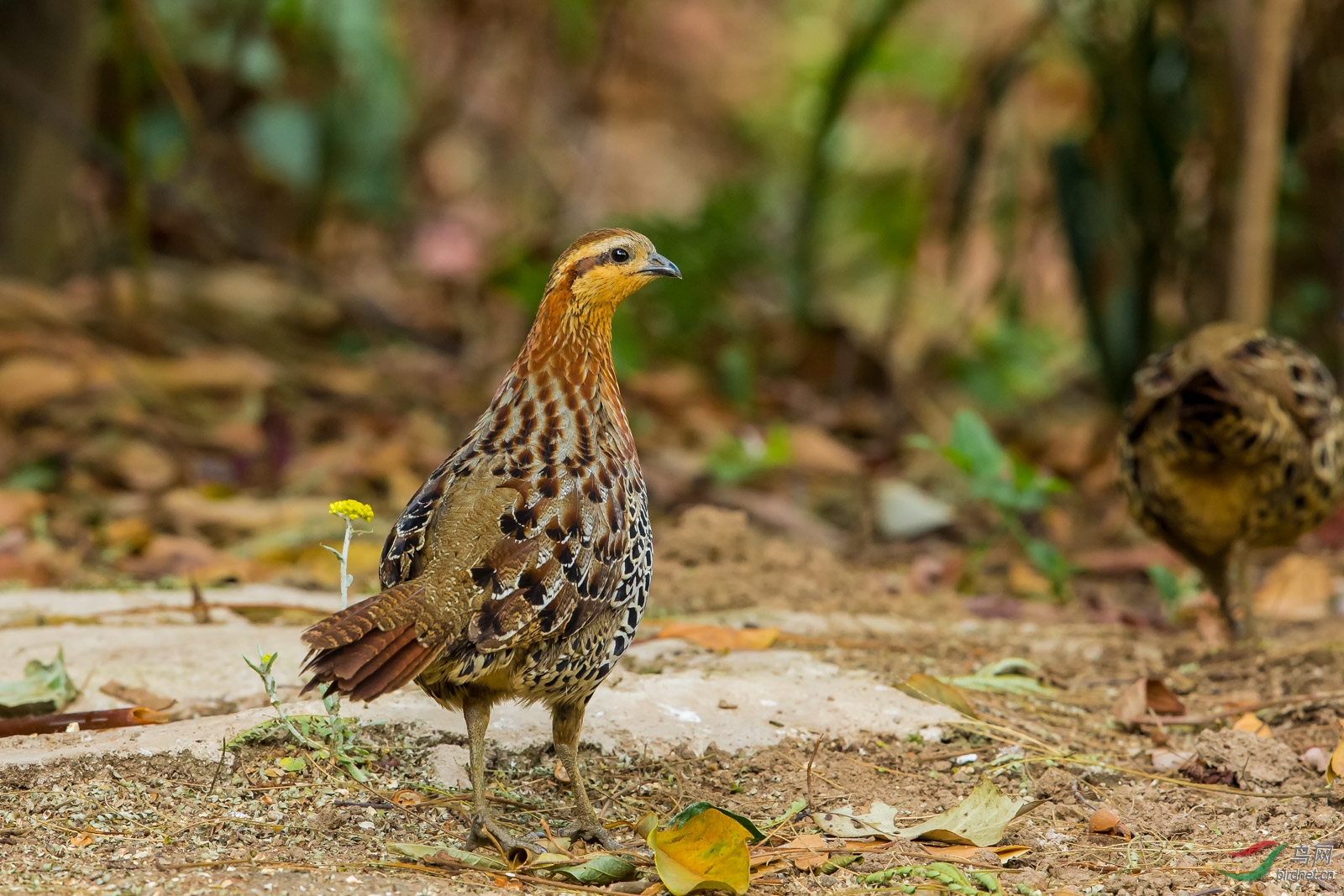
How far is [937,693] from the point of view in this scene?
3.78 m

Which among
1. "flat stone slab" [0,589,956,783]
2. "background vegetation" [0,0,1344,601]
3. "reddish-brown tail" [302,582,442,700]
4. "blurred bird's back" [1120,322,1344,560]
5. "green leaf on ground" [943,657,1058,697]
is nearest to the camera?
"reddish-brown tail" [302,582,442,700]

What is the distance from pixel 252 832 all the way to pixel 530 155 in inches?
336

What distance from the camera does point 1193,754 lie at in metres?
3.54

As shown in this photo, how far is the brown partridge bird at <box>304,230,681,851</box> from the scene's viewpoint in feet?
9.48

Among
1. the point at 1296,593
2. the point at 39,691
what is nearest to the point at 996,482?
the point at 1296,593

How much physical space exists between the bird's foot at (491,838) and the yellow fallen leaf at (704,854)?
0.93 feet

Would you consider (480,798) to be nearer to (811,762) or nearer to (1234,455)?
(811,762)

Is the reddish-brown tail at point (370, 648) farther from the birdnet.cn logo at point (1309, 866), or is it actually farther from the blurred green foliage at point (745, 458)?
the blurred green foliage at point (745, 458)

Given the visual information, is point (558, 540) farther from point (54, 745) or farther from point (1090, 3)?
point (1090, 3)

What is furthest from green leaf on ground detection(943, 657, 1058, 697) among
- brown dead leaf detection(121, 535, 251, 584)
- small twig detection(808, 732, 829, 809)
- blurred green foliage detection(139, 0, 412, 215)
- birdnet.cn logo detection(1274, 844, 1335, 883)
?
blurred green foliage detection(139, 0, 412, 215)

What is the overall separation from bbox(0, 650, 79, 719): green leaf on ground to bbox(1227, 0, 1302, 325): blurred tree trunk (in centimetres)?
447

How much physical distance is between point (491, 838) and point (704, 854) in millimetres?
448

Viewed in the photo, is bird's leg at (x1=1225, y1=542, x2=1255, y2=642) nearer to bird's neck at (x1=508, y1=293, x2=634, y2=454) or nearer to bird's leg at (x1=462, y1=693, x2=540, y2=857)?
bird's neck at (x1=508, y1=293, x2=634, y2=454)

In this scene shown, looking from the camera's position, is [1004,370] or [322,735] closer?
[322,735]
